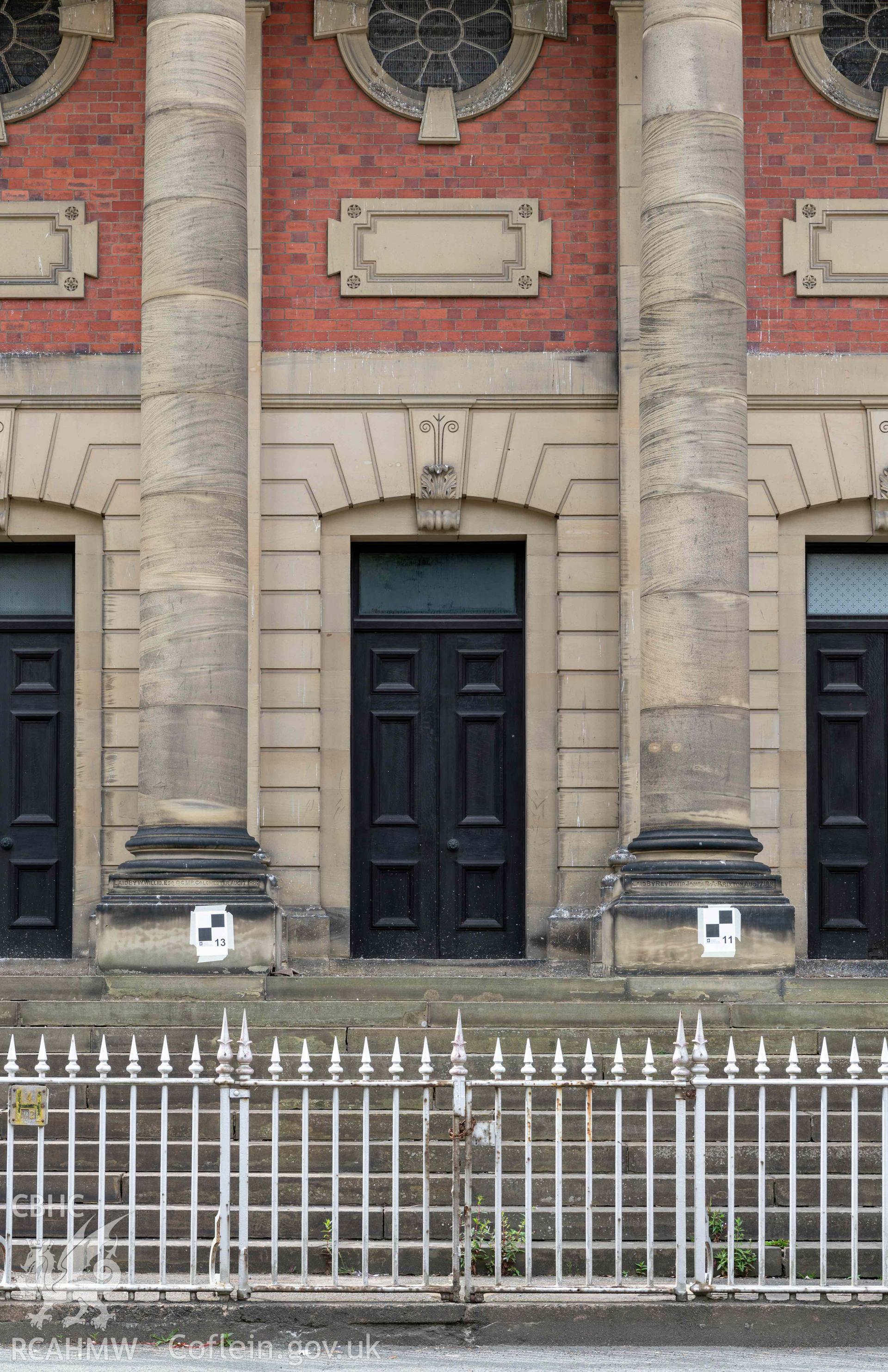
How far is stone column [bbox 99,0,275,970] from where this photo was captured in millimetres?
13977

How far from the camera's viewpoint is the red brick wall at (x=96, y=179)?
16.8m

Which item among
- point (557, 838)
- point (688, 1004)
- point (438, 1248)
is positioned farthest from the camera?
point (557, 838)

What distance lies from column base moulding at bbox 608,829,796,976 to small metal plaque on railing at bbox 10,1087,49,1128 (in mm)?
5896

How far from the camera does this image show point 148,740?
1432 centimetres

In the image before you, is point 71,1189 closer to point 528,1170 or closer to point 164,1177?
point 164,1177

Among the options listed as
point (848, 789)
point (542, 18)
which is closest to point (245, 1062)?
point (848, 789)

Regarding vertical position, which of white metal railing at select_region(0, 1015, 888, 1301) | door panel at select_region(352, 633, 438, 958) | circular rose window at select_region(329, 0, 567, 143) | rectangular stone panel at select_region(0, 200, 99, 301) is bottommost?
white metal railing at select_region(0, 1015, 888, 1301)

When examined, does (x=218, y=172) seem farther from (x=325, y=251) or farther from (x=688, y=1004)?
(x=688, y=1004)

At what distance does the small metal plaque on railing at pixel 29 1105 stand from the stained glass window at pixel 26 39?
36.9 feet

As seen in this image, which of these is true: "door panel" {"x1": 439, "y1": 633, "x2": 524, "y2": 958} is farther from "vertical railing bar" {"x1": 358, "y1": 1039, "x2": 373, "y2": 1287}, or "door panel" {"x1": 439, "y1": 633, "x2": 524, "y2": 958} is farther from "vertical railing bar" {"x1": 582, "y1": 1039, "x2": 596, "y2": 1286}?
"vertical railing bar" {"x1": 358, "y1": 1039, "x2": 373, "y2": 1287}

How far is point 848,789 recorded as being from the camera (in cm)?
1694

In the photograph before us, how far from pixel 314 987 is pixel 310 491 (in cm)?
518

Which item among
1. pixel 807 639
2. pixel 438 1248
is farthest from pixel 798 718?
pixel 438 1248

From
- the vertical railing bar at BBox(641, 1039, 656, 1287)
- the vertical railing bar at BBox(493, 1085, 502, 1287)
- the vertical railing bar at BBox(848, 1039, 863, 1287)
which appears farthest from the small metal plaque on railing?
the vertical railing bar at BBox(848, 1039, 863, 1287)
